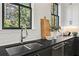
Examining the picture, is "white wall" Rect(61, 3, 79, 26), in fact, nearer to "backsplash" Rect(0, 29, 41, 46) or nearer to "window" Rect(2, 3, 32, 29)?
"window" Rect(2, 3, 32, 29)

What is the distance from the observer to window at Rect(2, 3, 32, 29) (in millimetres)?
2615

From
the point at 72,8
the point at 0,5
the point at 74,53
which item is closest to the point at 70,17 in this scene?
the point at 72,8

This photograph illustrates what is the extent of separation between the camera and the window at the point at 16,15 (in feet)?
8.58

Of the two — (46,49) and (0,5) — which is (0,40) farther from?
(46,49)

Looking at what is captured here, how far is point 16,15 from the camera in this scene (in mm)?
2961

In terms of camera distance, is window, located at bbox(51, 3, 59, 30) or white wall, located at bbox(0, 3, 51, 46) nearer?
white wall, located at bbox(0, 3, 51, 46)

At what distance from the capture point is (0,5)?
232cm

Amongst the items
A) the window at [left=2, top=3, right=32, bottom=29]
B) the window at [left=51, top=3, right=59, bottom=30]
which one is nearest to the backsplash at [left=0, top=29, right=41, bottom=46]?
the window at [left=2, top=3, right=32, bottom=29]

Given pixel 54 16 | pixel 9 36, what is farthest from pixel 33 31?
pixel 54 16

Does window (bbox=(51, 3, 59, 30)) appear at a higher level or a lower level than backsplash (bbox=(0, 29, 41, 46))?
higher

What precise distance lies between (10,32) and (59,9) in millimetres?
3974

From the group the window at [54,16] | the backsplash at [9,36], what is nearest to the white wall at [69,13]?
the window at [54,16]

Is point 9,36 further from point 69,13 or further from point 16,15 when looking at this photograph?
point 69,13

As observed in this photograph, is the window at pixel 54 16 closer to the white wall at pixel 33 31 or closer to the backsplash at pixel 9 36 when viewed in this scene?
the white wall at pixel 33 31
